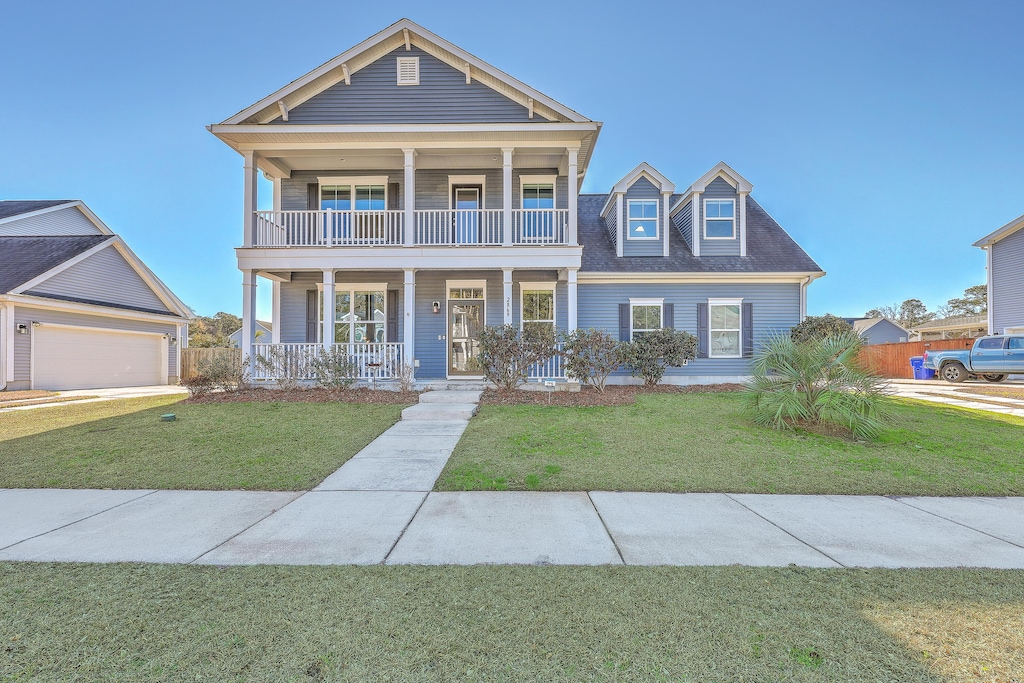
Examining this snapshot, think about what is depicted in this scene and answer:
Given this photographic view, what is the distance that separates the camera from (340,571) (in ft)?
8.16

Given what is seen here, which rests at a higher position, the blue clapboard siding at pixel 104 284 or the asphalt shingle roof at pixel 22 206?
the asphalt shingle roof at pixel 22 206

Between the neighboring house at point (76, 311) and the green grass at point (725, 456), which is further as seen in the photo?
the neighboring house at point (76, 311)

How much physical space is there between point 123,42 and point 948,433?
85.9 ft

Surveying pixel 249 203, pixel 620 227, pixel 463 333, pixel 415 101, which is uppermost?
pixel 415 101

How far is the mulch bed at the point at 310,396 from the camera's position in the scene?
29.6ft

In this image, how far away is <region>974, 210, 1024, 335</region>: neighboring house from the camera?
1617 centimetres

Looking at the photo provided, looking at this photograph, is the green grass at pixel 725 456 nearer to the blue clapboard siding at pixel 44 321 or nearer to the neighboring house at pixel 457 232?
the neighboring house at pixel 457 232

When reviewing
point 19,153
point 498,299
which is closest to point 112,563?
→ point 498,299

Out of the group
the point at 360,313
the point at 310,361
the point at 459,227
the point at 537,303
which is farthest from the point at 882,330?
the point at 310,361

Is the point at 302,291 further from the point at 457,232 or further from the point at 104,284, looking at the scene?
the point at 104,284

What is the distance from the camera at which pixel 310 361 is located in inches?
407

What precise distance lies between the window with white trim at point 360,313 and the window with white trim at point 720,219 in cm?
1024

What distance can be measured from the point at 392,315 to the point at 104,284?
11301mm

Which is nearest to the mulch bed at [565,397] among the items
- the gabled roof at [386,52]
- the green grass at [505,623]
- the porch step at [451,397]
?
the porch step at [451,397]
